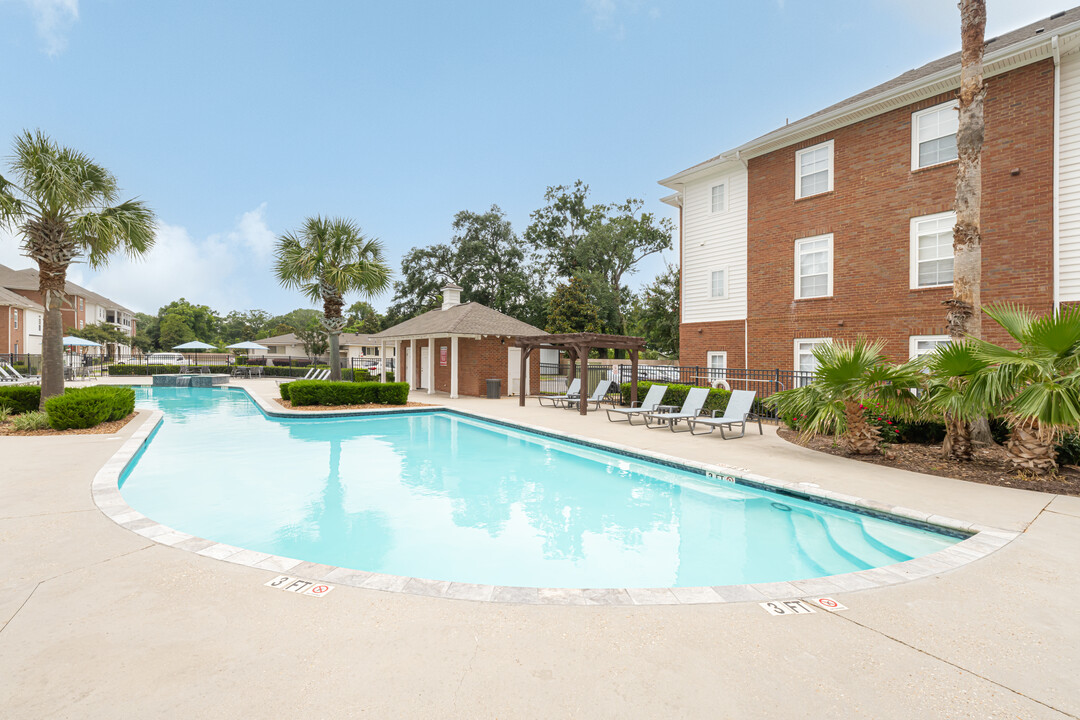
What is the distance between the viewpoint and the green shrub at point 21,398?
11.7 m

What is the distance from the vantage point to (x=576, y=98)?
26.4m

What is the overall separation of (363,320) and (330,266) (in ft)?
181

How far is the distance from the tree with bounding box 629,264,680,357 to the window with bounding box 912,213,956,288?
2006cm

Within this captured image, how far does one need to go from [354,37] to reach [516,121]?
9029 millimetres

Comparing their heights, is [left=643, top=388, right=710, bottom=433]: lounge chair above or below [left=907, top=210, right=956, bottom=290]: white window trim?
below

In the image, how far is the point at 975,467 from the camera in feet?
23.4

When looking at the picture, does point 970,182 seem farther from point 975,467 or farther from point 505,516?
point 505,516

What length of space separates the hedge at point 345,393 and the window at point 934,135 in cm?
1571

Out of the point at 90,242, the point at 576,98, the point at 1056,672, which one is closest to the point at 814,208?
the point at 1056,672

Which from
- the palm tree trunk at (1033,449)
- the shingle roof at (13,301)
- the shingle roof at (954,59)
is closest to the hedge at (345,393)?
the shingle roof at (954,59)

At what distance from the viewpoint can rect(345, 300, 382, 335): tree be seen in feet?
182

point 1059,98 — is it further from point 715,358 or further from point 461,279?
point 461,279

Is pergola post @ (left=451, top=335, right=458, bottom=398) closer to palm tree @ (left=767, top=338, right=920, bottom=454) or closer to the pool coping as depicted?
palm tree @ (left=767, top=338, right=920, bottom=454)

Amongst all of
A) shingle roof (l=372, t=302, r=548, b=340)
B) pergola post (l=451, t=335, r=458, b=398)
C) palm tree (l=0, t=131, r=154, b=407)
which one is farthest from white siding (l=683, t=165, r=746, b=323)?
palm tree (l=0, t=131, r=154, b=407)
